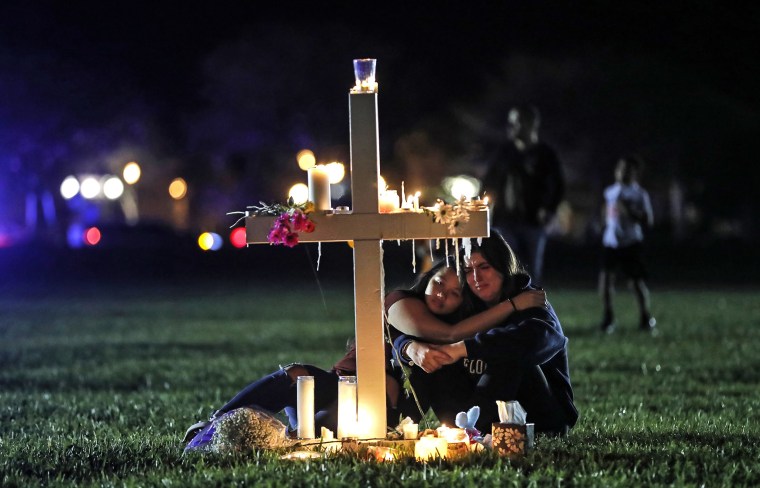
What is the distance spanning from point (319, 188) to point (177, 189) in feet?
228

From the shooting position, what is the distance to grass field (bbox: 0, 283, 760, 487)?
22.1 ft

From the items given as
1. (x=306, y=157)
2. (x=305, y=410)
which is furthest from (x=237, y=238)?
(x=305, y=410)

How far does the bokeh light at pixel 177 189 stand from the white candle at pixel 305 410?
64572 mm

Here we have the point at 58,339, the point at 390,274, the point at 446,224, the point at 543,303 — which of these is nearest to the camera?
the point at 446,224

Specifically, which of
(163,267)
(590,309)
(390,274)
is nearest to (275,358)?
(590,309)

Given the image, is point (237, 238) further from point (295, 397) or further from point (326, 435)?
point (326, 435)

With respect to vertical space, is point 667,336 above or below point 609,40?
below

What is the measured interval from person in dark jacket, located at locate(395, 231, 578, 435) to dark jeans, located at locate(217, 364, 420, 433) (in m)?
0.39

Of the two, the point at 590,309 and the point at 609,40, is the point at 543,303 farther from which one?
the point at 609,40

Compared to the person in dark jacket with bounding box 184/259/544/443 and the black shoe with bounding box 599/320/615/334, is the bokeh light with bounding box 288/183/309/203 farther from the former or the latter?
the black shoe with bounding box 599/320/615/334

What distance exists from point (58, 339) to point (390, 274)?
20166 mm

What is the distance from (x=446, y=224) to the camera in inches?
279

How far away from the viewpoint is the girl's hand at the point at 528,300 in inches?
298

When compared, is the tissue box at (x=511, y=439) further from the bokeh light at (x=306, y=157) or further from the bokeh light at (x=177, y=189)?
the bokeh light at (x=177, y=189)
